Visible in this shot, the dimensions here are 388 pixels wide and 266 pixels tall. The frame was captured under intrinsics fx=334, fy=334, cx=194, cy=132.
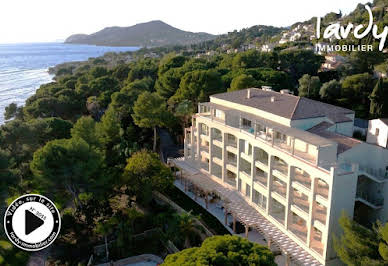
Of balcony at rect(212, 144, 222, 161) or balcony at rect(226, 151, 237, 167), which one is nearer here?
balcony at rect(226, 151, 237, 167)

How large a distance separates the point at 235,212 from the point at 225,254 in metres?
11.5

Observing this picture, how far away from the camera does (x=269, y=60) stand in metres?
88.9

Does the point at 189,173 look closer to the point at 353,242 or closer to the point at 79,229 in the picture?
the point at 79,229

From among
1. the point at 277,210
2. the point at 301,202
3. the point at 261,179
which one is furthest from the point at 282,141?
the point at 277,210

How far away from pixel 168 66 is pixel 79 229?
58.3 meters

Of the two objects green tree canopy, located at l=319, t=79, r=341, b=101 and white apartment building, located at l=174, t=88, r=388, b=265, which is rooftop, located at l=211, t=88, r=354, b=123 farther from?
green tree canopy, located at l=319, t=79, r=341, b=101

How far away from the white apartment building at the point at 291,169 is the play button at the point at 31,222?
58.6 feet

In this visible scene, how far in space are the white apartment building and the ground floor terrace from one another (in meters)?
0.11

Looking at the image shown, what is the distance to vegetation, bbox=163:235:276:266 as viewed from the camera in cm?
2077

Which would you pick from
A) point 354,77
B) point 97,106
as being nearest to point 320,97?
point 354,77

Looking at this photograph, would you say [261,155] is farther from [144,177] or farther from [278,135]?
[144,177]

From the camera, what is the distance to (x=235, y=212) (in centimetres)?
3309

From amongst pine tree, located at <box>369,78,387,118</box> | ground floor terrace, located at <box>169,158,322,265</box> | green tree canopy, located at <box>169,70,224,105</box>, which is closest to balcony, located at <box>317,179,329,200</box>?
ground floor terrace, located at <box>169,158,322,265</box>

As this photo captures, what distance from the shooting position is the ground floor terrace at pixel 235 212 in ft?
90.5
